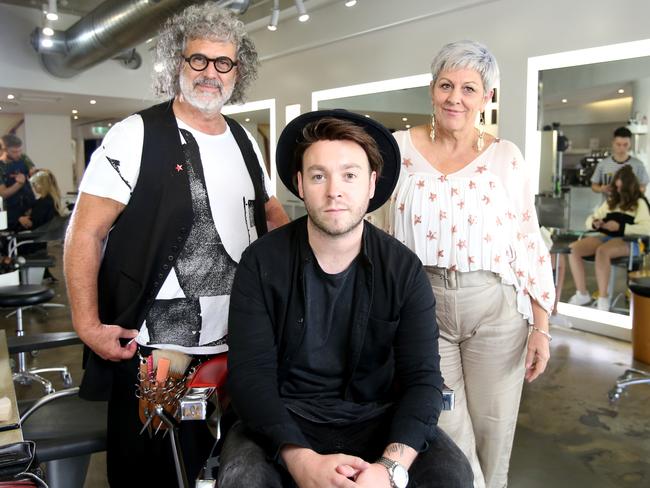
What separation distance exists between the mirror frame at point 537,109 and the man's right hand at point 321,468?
14.1 ft

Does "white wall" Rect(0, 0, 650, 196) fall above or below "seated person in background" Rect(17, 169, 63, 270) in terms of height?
above

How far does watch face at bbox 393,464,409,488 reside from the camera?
1.33 m

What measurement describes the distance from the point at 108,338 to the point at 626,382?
324 cm

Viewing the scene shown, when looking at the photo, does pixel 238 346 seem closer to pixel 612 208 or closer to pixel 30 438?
pixel 30 438

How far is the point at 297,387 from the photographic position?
1558mm

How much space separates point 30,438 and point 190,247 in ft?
2.87

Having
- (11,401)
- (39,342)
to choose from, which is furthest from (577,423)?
(11,401)

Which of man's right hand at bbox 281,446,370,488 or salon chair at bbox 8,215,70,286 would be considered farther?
salon chair at bbox 8,215,70,286

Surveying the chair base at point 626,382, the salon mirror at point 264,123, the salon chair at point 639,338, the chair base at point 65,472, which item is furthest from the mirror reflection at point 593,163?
the chair base at point 65,472

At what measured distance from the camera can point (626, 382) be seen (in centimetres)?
366

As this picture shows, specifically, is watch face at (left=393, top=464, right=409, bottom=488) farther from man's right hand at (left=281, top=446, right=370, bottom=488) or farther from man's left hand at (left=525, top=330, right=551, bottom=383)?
man's left hand at (left=525, top=330, right=551, bottom=383)

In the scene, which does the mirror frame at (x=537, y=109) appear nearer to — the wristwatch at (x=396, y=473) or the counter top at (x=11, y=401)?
→ the wristwatch at (x=396, y=473)

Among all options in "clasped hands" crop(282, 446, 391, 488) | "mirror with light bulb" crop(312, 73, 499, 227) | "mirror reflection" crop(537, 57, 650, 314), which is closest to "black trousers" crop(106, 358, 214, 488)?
"clasped hands" crop(282, 446, 391, 488)

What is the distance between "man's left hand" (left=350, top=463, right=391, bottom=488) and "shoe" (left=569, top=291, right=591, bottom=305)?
4.65m
